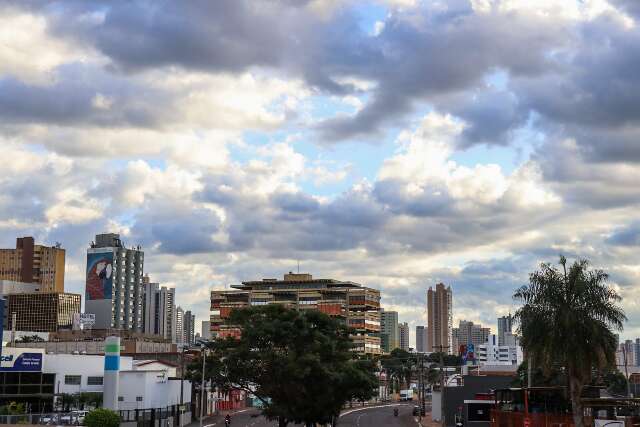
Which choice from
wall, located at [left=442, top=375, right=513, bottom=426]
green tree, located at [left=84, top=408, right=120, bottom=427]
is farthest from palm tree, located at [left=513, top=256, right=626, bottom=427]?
wall, located at [left=442, top=375, right=513, bottom=426]

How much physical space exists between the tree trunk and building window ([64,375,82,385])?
69988 mm

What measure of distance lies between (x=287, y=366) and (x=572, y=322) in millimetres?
25444

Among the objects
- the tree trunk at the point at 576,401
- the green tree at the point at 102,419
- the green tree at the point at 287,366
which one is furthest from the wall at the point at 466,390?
the tree trunk at the point at 576,401

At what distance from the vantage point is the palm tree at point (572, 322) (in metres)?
59.2

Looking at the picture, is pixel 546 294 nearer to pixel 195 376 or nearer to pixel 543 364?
pixel 543 364

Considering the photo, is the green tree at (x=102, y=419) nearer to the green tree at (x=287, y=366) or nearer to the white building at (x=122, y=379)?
the green tree at (x=287, y=366)

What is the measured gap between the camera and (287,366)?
2936 inches

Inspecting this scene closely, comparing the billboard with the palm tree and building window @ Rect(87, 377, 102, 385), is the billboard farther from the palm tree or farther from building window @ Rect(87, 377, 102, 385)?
the palm tree

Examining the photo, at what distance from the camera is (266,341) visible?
77812 mm

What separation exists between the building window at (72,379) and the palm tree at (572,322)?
6681cm

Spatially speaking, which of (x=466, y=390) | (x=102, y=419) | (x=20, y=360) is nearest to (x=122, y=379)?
(x=20, y=360)

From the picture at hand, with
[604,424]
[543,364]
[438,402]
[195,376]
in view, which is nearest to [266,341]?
[195,376]

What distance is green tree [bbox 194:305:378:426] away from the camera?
75750 millimetres

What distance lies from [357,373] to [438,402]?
5340cm
